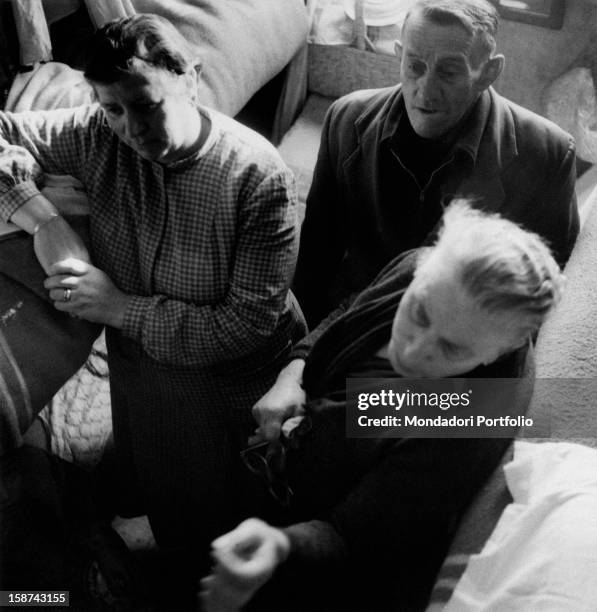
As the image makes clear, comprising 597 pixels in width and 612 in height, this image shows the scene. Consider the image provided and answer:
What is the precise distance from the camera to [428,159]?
880mm

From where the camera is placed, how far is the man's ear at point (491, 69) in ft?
2.66

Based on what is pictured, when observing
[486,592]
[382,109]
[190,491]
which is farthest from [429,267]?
[190,491]

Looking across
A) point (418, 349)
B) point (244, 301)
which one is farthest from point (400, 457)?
point (244, 301)

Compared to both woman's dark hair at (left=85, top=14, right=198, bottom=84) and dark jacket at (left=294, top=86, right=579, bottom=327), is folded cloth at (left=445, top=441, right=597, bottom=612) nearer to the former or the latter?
dark jacket at (left=294, top=86, right=579, bottom=327)

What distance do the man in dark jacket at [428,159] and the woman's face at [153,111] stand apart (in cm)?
26

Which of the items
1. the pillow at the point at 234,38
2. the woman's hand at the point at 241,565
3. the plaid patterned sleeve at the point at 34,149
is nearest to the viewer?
the woman's hand at the point at 241,565

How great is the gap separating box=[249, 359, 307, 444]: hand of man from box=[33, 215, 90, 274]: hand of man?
262 mm

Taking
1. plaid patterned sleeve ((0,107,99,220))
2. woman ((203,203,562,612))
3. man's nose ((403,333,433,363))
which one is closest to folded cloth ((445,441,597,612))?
woman ((203,203,562,612))

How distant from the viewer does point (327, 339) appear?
726mm

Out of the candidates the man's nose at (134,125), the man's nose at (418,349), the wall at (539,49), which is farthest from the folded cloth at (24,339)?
the wall at (539,49)

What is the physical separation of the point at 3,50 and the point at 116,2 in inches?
6.5

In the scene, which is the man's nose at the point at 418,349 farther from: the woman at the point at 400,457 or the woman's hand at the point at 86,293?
the woman's hand at the point at 86,293

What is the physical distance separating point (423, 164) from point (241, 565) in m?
0.57

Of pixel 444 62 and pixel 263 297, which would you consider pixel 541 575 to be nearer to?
pixel 263 297
